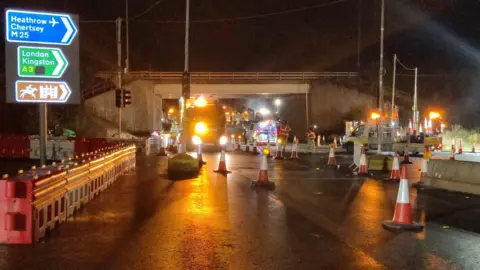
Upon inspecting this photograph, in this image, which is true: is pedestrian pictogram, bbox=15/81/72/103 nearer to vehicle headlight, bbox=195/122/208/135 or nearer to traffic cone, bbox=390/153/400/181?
traffic cone, bbox=390/153/400/181

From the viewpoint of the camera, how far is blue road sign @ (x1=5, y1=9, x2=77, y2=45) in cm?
1194

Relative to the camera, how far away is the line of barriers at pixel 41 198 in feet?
24.7

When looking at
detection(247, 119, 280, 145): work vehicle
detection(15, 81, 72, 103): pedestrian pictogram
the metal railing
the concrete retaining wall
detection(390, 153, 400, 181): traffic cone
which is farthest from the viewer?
the metal railing

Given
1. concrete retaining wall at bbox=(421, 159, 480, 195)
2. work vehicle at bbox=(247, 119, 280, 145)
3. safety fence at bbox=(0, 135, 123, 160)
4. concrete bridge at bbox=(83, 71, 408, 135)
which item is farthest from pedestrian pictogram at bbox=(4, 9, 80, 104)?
concrete bridge at bbox=(83, 71, 408, 135)

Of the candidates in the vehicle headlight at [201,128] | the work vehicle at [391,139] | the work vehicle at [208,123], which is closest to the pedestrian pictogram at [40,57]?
the work vehicle at [391,139]

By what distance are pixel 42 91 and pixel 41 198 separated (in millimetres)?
5328

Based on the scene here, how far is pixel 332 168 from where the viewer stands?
21.8 meters

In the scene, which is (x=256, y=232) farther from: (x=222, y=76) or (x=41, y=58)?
(x=222, y=76)

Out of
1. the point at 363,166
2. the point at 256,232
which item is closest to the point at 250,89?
the point at 363,166

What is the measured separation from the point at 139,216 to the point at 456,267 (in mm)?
5788

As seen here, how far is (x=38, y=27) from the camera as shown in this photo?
482 inches

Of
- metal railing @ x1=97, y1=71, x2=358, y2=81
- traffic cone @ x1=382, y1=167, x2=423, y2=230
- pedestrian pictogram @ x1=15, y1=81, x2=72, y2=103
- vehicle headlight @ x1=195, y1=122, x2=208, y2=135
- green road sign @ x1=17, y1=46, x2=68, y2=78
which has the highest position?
metal railing @ x1=97, y1=71, x2=358, y2=81

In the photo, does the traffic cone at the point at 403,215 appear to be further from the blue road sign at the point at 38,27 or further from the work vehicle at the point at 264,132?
the work vehicle at the point at 264,132

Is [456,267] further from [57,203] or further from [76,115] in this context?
[76,115]
